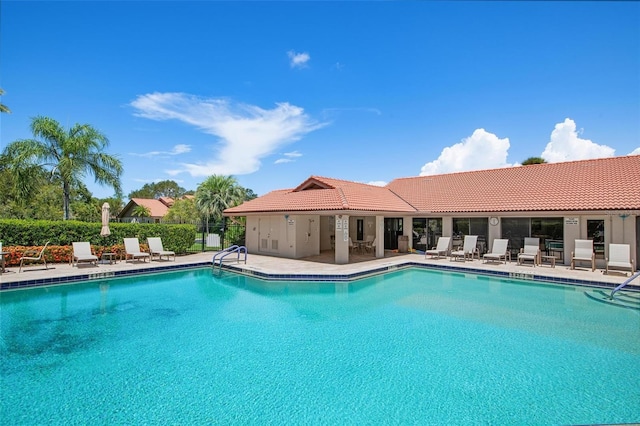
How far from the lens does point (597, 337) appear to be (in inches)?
302

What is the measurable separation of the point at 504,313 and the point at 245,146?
66.5ft

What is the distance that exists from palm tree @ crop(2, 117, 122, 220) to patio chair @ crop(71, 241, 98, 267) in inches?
252

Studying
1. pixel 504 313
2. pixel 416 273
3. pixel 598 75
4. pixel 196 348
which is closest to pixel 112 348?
pixel 196 348

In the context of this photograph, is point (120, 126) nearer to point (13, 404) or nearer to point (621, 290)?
point (13, 404)

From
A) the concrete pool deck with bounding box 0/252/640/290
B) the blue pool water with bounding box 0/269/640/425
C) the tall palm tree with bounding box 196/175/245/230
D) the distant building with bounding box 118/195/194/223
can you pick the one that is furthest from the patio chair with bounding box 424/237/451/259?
the distant building with bounding box 118/195/194/223

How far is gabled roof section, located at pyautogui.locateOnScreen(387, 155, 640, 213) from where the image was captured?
15708mm

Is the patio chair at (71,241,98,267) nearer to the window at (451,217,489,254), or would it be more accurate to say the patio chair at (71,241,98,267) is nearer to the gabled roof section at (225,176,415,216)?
the gabled roof section at (225,176,415,216)

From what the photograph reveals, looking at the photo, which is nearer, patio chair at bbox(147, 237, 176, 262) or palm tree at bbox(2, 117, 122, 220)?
patio chair at bbox(147, 237, 176, 262)

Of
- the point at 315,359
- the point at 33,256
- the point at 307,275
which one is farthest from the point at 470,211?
the point at 33,256

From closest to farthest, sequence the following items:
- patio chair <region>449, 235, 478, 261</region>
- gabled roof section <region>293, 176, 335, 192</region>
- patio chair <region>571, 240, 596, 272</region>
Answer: patio chair <region>571, 240, 596, 272</region> < patio chair <region>449, 235, 478, 261</region> < gabled roof section <region>293, 176, 335, 192</region>

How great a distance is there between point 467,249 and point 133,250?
17608 mm

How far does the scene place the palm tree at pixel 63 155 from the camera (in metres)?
19.1

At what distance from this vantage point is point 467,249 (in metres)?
18.4

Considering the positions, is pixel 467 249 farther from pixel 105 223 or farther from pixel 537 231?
pixel 105 223
